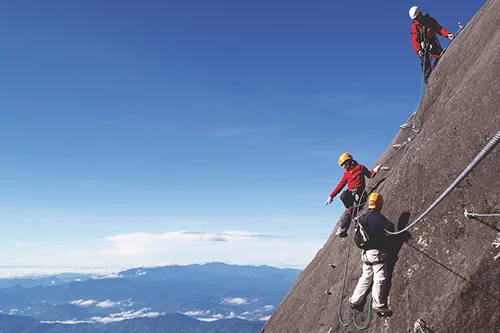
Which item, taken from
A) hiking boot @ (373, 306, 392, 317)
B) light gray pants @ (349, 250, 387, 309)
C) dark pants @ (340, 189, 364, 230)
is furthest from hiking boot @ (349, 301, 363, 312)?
dark pants @ (340, 189, 364, 230)

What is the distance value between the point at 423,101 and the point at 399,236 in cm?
839

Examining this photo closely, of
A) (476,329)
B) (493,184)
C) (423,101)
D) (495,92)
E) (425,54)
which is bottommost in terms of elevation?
(476,329)

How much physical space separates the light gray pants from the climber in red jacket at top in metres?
12.2

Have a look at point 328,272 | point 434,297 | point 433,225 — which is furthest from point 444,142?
point 328,272

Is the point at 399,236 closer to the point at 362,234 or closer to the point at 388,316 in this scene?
the point at 362,234

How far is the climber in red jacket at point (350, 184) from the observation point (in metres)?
15.8

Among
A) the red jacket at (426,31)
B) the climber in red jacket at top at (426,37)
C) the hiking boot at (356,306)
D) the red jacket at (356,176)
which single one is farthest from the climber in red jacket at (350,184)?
the red jacket at (426,31)

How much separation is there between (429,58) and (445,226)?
40.8 feet

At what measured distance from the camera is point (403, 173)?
45.0 ft

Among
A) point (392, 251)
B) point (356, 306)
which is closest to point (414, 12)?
point (392, 251)

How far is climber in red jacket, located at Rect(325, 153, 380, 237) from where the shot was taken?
623 inches

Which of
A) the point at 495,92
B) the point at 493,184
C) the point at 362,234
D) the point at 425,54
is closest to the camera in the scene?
the point at 493,184

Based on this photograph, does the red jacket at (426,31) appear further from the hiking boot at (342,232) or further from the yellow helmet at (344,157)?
the hiking boot at (342,232)

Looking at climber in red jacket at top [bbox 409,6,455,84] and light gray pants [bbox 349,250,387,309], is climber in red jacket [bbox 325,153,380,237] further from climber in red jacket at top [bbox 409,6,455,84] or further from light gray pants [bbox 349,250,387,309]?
climber in red jacket at top [bbox 409,6,455,84]
